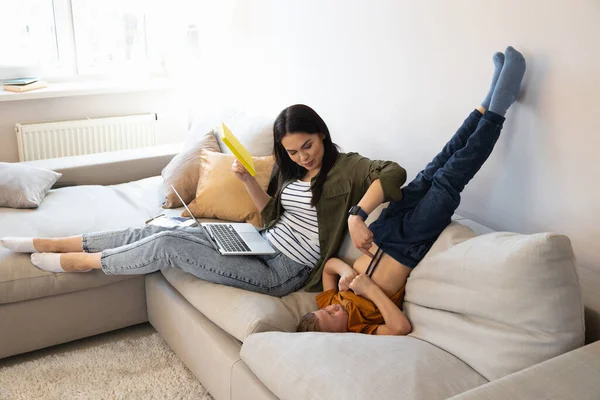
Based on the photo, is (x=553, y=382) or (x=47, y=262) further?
(x=47, y=262)

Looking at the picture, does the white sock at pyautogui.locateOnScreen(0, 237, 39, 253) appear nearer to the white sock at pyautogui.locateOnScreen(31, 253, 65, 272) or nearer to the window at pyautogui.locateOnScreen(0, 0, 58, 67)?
the white sock at pyautogui.locateOnScreen(31, 253, 65, 272)

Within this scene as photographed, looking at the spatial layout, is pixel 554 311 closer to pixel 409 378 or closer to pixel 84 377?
pixel 409 378

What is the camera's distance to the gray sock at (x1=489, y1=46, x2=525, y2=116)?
7.27ft

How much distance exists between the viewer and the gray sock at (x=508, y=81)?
7.27 ft

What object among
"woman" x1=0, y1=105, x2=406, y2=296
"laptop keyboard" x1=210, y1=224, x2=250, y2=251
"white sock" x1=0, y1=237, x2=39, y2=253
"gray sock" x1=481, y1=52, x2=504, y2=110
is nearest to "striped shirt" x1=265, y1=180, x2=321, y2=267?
"woman" x1=0, y1=105, x2=406, y2=296

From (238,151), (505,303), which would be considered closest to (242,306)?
(238,151)

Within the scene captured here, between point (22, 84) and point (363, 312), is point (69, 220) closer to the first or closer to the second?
point (22, 84)

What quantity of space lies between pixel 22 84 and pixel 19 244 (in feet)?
5.29

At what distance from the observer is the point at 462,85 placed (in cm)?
251

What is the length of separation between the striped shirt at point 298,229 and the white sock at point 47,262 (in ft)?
2.75

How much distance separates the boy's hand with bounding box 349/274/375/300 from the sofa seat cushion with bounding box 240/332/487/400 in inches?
8.8

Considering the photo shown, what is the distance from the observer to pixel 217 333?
2.37m

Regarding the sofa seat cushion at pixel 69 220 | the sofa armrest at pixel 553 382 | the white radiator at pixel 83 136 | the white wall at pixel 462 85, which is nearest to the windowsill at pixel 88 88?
the white radiator at pixel 83 136

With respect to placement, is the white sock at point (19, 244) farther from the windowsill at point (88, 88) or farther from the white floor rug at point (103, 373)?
the windowsill at point (88, 88)
